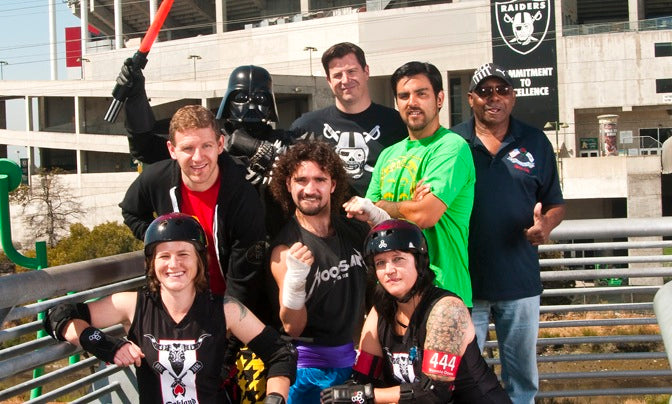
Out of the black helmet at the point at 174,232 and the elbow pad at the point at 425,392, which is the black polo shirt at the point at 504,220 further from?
the black helmet at the point at 174,232

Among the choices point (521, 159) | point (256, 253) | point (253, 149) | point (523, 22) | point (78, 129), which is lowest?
point (256, 253)

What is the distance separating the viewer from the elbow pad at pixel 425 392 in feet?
10.7

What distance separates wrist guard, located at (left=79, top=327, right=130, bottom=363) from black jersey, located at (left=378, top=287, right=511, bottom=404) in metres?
1.15

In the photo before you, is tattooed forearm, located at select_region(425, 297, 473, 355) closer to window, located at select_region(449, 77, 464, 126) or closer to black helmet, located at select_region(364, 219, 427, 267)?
black helmet, located at select_region(364, 219, 427, 267)

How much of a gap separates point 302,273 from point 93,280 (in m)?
1.09

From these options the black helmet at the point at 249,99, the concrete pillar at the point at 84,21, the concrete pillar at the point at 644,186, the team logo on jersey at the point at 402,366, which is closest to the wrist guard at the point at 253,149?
the black helmet at the point at 249,99

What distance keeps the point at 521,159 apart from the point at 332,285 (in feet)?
4.33

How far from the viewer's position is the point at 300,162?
13.0 ft

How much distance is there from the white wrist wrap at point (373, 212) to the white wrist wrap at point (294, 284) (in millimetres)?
396

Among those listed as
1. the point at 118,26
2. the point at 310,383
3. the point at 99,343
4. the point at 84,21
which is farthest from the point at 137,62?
the point at 84,21

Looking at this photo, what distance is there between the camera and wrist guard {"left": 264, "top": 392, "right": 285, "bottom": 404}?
3.31 meters

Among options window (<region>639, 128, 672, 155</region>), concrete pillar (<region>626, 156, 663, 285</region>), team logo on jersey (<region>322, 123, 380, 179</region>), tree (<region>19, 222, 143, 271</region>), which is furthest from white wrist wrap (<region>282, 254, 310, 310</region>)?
window (<region>639, 128, 672, 155</region>)

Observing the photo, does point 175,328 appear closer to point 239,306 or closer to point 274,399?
point 239,306

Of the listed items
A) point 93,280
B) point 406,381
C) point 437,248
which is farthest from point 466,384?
point 93,280
